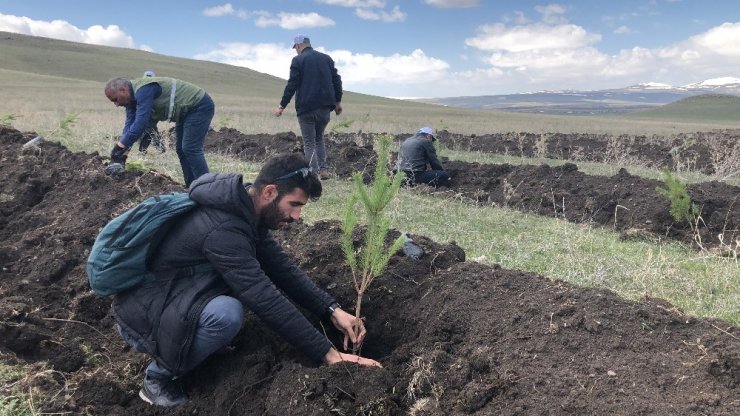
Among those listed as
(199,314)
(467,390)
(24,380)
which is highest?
(199,314)

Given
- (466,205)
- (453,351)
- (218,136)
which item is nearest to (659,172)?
(466,205)

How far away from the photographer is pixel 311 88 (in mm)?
8461

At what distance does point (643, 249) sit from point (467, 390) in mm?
4399

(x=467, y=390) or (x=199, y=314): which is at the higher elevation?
(x=199, y=314)

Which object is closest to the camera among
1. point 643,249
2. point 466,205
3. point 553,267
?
point 553,267

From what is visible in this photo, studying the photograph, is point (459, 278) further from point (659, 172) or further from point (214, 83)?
point (214, 83)

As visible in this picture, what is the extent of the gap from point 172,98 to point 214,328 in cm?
426

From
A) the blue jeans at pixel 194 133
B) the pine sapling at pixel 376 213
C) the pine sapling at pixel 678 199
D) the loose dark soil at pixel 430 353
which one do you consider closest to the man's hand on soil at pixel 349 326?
the pine sapling at pixel 376 213

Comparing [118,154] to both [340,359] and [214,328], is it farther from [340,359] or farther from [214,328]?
[340,359]

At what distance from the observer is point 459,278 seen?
3.90 m

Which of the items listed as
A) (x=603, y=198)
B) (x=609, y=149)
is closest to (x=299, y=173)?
(x=603, y=198)

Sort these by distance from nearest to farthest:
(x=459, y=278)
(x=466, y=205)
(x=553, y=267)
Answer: (x=459, y=278), (x=553, y=267), (x=466, y=205)

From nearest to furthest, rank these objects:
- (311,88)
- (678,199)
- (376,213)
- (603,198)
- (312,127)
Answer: (376,213), (678,199), (603,198), (311,88), (312,127)

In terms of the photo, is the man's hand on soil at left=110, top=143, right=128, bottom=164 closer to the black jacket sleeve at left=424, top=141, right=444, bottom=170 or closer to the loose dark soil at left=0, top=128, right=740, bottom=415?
the loose dark soil at left=0, top=128, right=740, bottom=415
